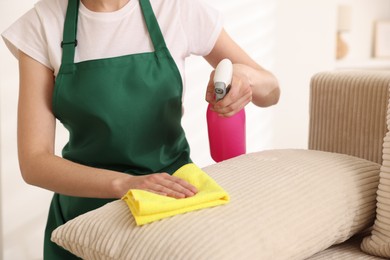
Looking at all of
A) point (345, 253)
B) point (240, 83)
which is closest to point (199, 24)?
point (240, 83)

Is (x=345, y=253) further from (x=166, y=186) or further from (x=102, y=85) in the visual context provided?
(x=102, y=85)

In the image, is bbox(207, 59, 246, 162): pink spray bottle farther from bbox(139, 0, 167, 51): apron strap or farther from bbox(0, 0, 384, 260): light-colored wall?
bbox(0, 0, 384, 260): light-colored wall

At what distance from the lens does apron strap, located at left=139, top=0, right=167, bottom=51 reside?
118 centimetres

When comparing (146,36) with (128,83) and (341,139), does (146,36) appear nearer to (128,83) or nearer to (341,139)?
(128,83)

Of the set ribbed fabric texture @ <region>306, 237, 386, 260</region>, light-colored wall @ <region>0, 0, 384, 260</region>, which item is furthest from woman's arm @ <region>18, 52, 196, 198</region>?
light-colored wall @ <region>0, 0, 384, 260</region>

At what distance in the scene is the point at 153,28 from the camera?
1.18 metres

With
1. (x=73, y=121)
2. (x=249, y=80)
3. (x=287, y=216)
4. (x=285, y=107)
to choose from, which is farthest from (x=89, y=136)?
(x=285, y=107)

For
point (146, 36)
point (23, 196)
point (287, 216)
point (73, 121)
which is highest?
point (146, 36)

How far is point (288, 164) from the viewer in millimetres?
1032

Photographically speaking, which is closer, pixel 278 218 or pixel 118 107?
pixel 278 218

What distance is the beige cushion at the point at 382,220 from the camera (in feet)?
3.21

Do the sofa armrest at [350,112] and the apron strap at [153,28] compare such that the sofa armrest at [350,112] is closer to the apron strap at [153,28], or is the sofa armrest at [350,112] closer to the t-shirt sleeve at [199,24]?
the t-shirt sleeve at [199,24]

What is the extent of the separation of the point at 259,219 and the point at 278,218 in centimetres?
4

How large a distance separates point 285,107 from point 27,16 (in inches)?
72.8
